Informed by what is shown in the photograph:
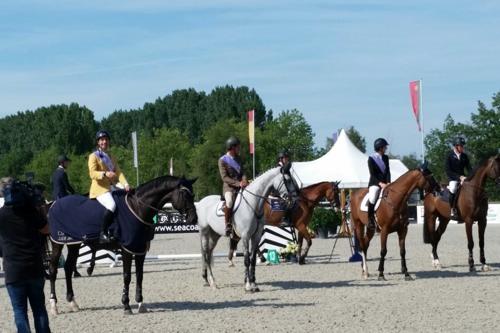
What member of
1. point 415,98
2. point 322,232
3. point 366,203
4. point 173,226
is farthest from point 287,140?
point 366,203

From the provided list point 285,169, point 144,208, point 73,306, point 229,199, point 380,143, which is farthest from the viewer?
point 380,143

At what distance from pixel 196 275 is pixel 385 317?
766 centimetres

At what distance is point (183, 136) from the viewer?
98000 mm

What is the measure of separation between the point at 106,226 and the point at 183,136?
85637 millimetres

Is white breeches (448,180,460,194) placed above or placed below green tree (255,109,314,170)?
below

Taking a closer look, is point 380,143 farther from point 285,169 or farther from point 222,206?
point 222,206

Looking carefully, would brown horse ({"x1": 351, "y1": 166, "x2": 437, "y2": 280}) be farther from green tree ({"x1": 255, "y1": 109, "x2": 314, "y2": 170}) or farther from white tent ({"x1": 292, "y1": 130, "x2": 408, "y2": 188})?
green tree ({"x1": 255, "y1": 109, "x2": 314, "y2": 170})

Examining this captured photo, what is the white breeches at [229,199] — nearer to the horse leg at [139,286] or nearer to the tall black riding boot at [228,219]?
the tall black riding boot at [228,219]

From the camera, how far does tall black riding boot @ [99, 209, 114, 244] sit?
12617 mm

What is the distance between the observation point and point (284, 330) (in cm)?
1054

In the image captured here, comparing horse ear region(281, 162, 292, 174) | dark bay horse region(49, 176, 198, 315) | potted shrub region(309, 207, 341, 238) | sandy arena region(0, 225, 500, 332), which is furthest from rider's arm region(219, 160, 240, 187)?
potted shrub region(309, 207, 341, 238)

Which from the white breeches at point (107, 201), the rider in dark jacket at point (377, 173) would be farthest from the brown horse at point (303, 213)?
the white breeches at point (107, 201)

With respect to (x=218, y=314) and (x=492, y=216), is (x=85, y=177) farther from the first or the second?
(x=218, y=314)

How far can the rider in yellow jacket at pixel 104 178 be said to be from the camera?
12.7 metres
